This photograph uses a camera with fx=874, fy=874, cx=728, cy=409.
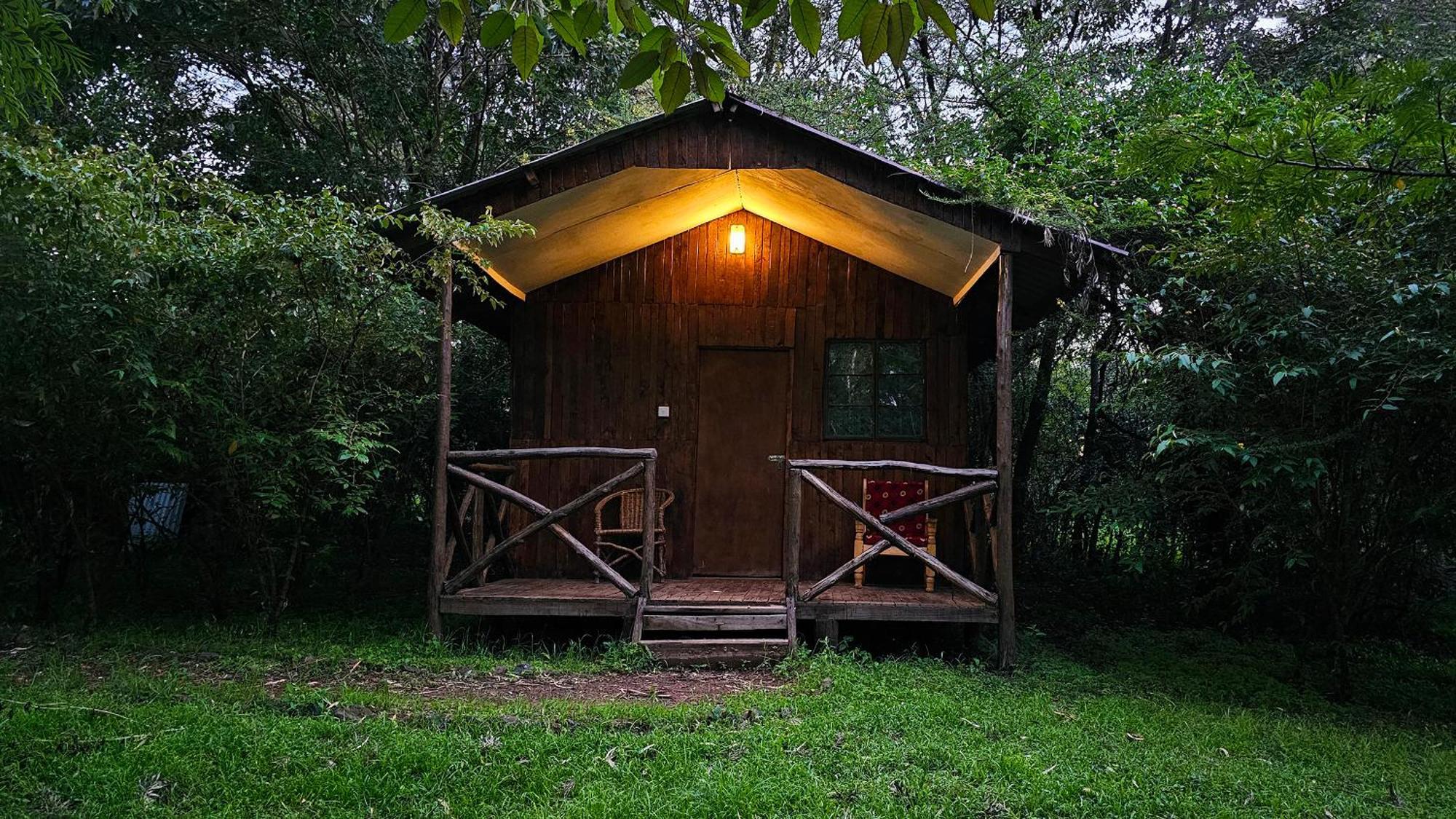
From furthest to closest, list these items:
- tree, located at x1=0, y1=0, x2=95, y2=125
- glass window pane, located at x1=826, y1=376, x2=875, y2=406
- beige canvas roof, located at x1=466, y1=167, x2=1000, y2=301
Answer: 1. glass window pane, located at x1=826, y1=376, x2=875, y2=406
2. beige canvas roof, located at x1=466, y1=167, x2=1000, y2=301
3. tree, located at x1=0, y1=0, x2=95, y2=125

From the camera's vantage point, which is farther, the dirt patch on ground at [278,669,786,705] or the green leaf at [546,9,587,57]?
the dirt patch on ground at [278,669,786,705]

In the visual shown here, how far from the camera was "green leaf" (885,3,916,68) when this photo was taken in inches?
65.2

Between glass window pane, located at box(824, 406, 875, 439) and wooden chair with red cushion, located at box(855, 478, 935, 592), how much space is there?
43 cm

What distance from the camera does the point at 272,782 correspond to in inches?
132

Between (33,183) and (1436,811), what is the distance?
6869mm

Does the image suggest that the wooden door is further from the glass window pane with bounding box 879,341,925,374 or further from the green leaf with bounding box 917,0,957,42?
the green leaf with bounding box 917,0,957,42

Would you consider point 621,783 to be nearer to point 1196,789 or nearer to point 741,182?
point 1196,789

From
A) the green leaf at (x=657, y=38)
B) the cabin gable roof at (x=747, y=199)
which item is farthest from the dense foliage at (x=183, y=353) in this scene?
the green leaf at (x=657, y=38)

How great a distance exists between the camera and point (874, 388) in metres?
7.35

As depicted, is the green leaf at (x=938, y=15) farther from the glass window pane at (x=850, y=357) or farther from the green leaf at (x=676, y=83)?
the glass window pane at (x=850, y=357)

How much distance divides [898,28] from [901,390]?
229 inches

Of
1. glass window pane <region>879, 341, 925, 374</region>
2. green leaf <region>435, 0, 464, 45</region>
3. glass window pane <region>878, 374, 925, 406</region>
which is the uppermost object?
glass window pane <region>879, 341, 925, 374</region>

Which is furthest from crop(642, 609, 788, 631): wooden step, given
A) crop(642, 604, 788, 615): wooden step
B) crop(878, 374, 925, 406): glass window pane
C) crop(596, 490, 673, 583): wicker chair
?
crop(878, 374, 925, 406): glass window pane

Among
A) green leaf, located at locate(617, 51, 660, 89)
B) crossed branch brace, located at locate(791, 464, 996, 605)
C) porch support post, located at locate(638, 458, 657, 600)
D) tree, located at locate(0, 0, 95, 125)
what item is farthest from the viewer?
porch support post, located at locate(638, 458, 657, 600)
